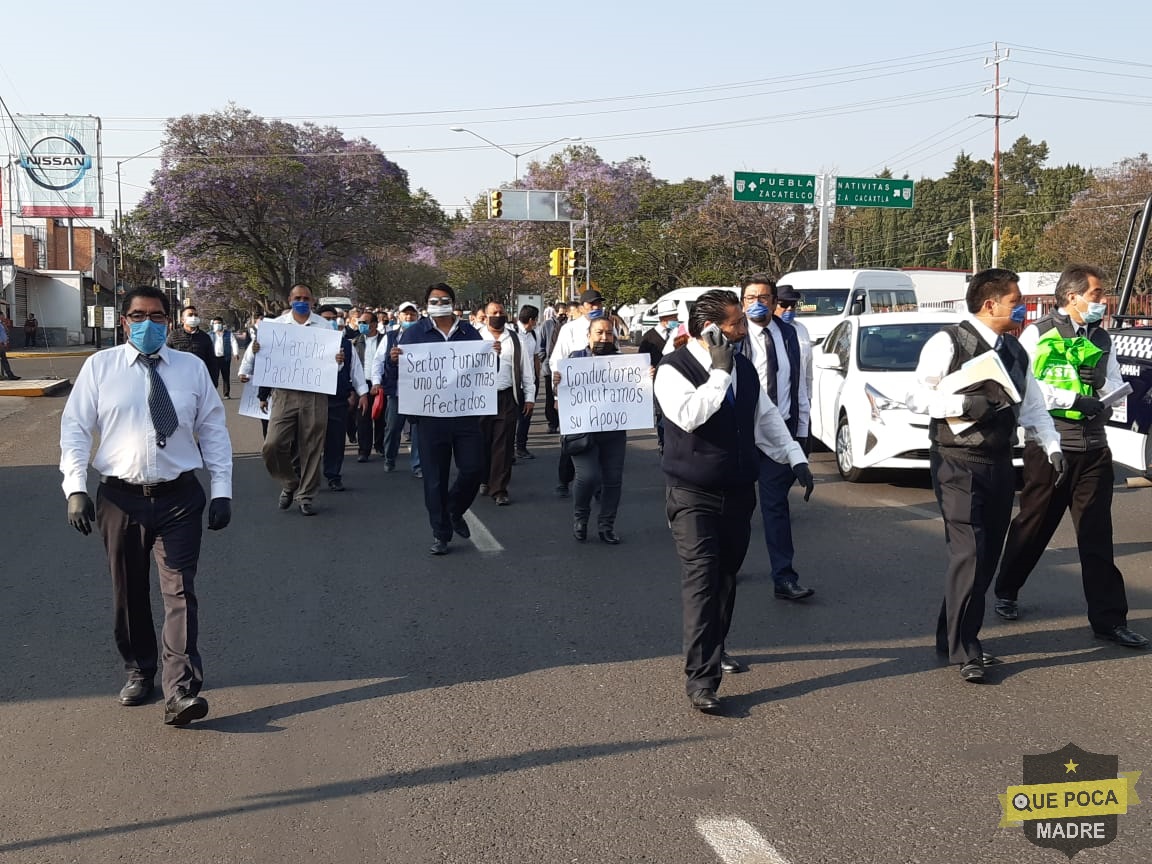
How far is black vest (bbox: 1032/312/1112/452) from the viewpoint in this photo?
6.15 meters

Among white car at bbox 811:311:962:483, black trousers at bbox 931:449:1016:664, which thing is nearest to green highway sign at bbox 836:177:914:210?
white car at bbox 811:311:962:483

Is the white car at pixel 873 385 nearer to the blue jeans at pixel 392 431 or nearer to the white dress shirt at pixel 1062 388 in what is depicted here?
the white dress shirt at pixel 1062 388

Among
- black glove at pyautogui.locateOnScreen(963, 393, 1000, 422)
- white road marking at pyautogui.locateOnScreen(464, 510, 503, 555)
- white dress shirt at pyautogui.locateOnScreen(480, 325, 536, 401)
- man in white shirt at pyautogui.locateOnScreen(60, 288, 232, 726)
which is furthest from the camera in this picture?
white dress shirt at pyautogui.locateOnScreen(480, 325, 536, 401)

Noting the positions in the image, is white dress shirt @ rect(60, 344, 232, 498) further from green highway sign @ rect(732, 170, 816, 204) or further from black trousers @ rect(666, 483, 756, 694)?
green highway sign @ rect(732, 170, 816, 204)

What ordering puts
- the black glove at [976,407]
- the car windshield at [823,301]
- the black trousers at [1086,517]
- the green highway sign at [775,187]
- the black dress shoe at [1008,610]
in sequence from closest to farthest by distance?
1. the black glove at [976,407]
2. the black trousers at [1086,517]
3. the black dress shoe at [1008,610]
4. the car windshield at [823,301]
5. the green highway sign at [775,187]

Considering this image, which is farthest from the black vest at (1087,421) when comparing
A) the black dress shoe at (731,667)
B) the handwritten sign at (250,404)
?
the handwritten sign at (250,404)

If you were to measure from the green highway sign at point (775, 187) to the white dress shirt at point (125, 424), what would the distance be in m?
32.9

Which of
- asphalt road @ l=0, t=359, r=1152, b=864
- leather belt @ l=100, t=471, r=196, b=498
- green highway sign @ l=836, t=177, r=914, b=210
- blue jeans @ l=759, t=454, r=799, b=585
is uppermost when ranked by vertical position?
green highway sign @ l=836, t=177, r=914, b=210

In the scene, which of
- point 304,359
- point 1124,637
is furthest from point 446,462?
point 1124,637

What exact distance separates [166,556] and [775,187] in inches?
1346

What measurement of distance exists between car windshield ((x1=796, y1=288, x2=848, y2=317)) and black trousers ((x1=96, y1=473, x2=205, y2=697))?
2099 centimetres

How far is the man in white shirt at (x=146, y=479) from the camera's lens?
5039mm

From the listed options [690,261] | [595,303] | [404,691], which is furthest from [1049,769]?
[690,261]

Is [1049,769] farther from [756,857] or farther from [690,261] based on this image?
[690,261]
